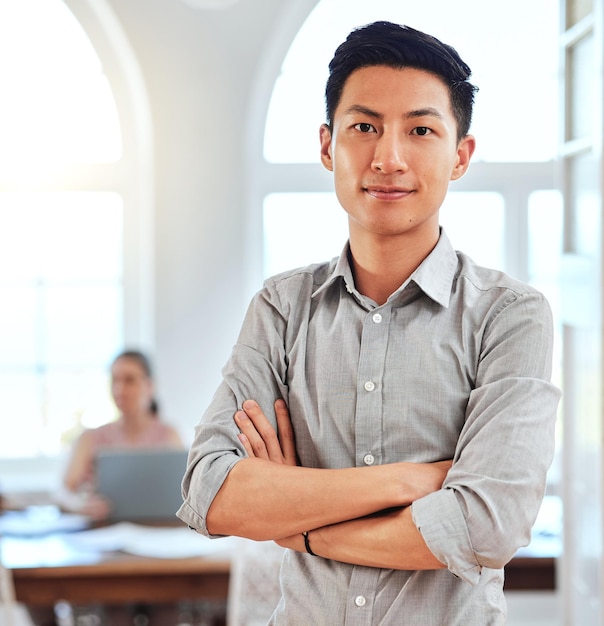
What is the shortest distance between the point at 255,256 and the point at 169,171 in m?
0.59

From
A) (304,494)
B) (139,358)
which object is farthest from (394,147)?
(139,358)

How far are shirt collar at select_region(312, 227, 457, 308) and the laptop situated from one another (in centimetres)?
225

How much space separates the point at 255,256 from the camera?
15.2 ft

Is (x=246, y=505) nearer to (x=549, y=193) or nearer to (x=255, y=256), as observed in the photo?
(x=255, y=256)

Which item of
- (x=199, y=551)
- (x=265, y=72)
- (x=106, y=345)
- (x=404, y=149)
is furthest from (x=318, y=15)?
(x=404, y=149)

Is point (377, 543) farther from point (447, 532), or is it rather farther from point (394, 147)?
point (394, 147)

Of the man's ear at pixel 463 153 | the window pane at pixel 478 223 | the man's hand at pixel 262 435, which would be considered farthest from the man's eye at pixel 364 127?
the window pane at pixel 478 223

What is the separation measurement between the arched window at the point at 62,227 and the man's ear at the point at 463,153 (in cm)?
→ 334

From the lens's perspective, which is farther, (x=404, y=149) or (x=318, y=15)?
(x=318, y=15)

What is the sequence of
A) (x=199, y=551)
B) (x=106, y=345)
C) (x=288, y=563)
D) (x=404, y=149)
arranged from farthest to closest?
1. (x=106, y=345)
2. (x=199, y=551)
3. (x=288, y=563)
4. (x=404, y=149)

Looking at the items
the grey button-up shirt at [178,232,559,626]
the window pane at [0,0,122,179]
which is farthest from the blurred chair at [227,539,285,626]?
the window pane at [0,0,122,179]

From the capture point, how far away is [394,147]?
1260 millimetres

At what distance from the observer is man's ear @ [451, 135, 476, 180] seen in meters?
1.36

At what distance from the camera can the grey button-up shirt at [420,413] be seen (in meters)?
1.21
